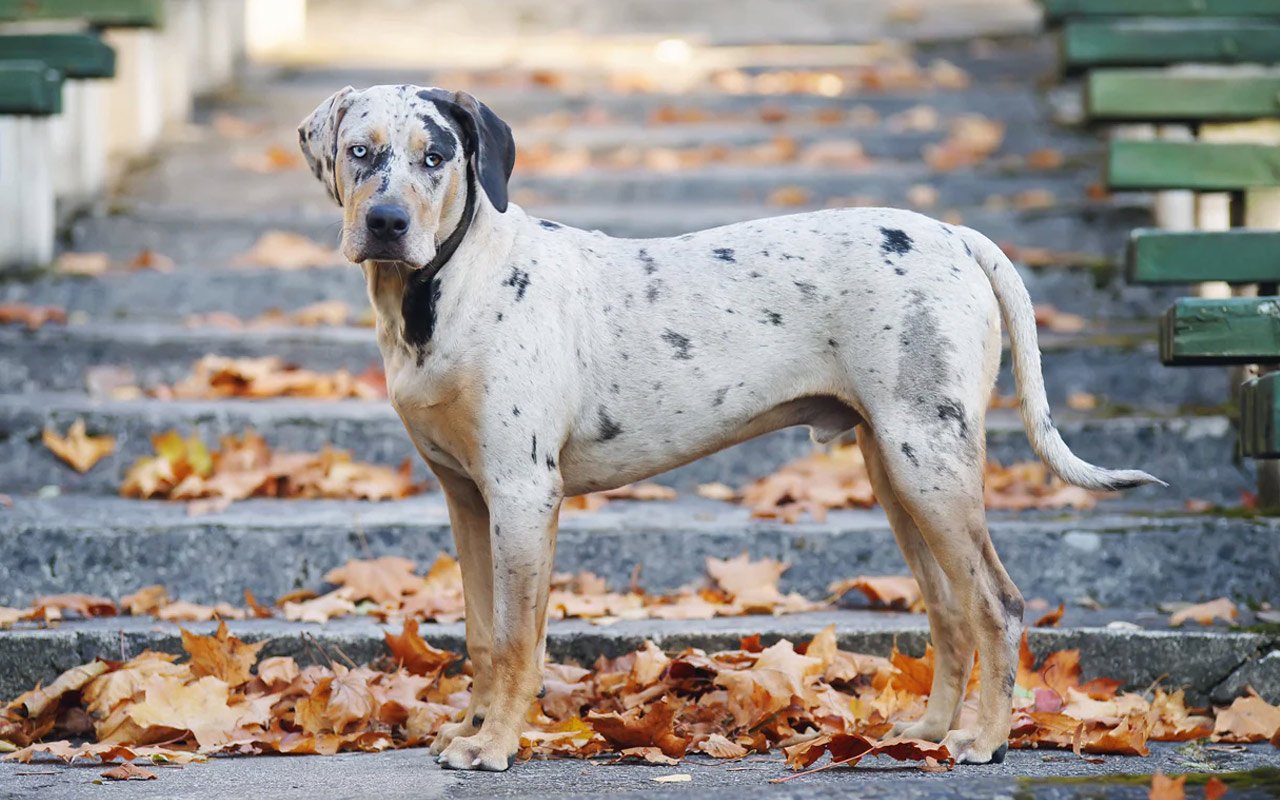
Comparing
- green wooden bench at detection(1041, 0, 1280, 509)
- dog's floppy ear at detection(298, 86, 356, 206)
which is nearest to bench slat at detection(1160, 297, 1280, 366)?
green wooden bench at detection(1041, 0, 1280, 509)

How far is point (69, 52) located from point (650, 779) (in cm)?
480

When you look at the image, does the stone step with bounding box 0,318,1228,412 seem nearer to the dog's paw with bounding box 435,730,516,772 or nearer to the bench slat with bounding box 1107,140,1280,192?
the bench slat with bounding box 1107,140,1280,192

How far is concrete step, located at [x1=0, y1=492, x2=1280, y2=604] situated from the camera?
4805mm

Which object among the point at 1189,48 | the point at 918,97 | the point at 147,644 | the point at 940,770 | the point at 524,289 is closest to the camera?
the point at 940,770

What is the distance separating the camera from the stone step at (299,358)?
6078mm

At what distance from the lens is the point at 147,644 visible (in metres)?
4.32

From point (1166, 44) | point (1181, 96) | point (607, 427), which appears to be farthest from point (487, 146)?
point (1166, 44)

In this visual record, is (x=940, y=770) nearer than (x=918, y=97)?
Yes

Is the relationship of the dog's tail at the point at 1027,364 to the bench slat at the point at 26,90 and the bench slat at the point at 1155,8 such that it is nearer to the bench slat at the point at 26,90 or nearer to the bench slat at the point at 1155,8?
the bench slat at the point at 26,90

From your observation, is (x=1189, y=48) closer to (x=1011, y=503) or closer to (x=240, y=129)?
(x=1011, y=503)

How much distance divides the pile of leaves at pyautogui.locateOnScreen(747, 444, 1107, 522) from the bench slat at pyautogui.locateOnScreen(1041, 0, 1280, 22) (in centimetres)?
303

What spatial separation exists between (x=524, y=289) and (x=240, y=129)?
555 centimetres

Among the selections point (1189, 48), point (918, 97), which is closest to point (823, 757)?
point (1189, 48)

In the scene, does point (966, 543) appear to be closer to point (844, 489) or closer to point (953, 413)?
point (953, 413)
